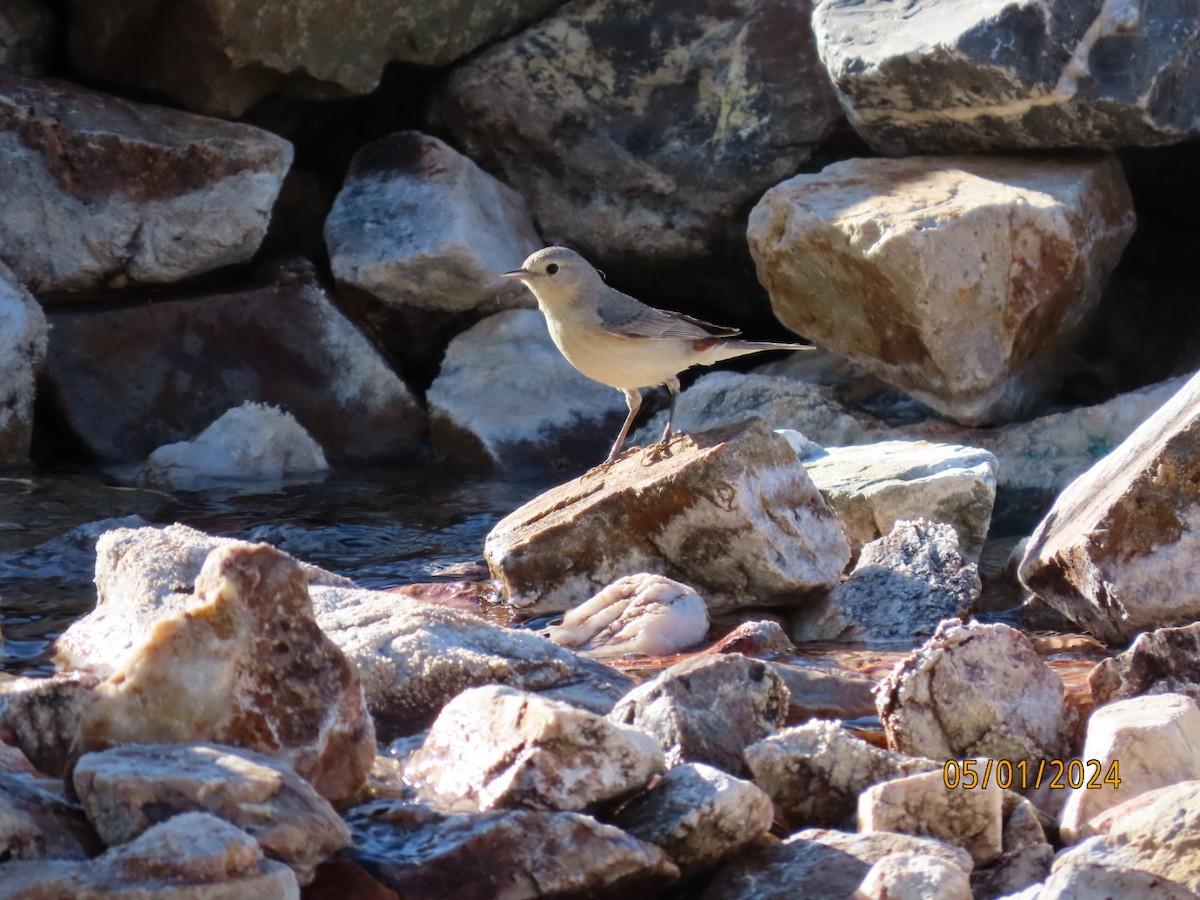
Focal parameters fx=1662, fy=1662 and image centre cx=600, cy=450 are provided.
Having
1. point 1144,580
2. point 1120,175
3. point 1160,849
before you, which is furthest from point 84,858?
point 1120,175

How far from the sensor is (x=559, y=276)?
6289mm

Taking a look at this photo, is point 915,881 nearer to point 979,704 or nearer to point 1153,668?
point 979,704

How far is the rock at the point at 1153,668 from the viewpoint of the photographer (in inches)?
158

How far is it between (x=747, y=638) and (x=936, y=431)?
118 inches

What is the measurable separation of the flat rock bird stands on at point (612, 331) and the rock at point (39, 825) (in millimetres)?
3443

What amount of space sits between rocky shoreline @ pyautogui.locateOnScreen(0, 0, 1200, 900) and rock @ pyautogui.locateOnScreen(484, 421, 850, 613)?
0.02m

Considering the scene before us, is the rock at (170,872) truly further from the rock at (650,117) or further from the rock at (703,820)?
the rock at (650,117)

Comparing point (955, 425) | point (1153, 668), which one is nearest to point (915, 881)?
point (1153, 668)

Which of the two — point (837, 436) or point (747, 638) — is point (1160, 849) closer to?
point (747, 638)

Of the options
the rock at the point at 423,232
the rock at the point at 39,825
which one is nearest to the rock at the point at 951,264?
the rock at the point at 423,232

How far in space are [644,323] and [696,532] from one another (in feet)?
3.65

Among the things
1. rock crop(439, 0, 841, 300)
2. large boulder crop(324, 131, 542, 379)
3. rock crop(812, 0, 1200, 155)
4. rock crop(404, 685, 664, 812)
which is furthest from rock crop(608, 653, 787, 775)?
rock crop(439, 0, 841, 300)

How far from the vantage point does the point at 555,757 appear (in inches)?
127

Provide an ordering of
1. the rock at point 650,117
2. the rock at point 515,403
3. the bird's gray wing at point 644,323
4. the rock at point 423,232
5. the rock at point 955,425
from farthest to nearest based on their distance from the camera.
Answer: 1. the rock at point 650,117
2. the rock at point 423,232
3. the rock at point 515,403
4. the rock at point 955,425
5. the bird's gray wing at point 644,323
